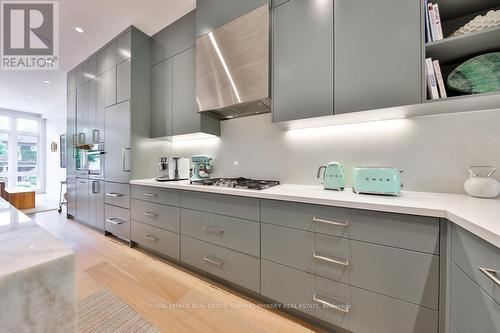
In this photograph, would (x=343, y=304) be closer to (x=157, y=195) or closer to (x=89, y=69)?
(x=157, y=195)

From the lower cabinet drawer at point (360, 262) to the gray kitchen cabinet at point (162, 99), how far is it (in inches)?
72.3

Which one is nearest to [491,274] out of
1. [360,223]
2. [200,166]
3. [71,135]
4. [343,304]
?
[360,223]

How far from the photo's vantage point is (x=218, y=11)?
Answer: 72.5 inches

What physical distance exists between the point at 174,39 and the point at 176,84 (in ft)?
1.84

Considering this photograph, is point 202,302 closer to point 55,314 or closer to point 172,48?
point 55,314

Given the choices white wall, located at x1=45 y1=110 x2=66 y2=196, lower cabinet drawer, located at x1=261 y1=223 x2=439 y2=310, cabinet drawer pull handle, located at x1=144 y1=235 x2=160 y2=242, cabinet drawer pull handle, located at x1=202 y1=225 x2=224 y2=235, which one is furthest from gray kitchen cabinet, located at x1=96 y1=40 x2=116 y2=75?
white wall, located at x1=45 y1=110 x2=66 y2=196

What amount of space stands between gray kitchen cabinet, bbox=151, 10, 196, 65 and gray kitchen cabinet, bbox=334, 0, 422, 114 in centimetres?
160

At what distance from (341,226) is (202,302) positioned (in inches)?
47.6

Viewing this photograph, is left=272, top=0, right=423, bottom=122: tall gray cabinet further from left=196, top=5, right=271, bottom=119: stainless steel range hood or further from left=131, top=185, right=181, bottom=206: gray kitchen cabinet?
left=131, top=185, right=181, bottom=206: gray kitchen cabinet

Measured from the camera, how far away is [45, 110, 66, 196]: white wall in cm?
578

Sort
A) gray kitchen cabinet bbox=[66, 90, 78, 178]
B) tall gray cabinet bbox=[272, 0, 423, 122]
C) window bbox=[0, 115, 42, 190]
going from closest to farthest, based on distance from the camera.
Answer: tall gray cabinet bbox=[272, 0, 423, 122], gray kitchen cabinet bbox=[66, 90, 78, 178], window bbox=[0, 115, 42, 190]

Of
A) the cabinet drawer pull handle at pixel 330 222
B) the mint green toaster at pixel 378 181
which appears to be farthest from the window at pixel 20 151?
the mint green toaster at pixel 378 181

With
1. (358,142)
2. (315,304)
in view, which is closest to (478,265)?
(315,304)

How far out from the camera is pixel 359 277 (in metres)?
1.07
